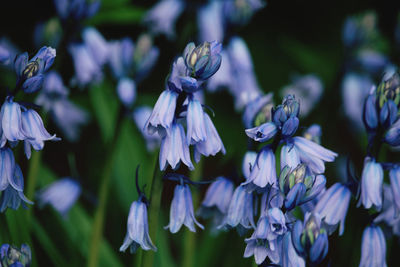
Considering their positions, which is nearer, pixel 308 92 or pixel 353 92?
pixel 353 92

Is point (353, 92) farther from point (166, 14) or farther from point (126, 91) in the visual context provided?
point (126, 91)

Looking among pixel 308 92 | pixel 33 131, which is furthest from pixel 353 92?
pixel 33 131

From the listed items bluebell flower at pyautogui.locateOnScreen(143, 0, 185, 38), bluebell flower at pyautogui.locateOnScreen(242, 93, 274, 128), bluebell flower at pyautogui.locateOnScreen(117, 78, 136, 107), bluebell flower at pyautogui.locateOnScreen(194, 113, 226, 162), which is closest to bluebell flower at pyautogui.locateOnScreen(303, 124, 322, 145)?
bluebell flower at pyautogui.locateOnScreen(242, 93, 274, 128)

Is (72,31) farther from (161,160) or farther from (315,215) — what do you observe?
(315,215)

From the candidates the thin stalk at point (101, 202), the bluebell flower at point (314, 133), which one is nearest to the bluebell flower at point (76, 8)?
the thin stalk at point (101, 202)

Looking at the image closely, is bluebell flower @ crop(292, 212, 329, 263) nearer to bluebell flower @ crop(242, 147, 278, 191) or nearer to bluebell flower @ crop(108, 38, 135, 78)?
bluebell flower @ crop(242, 147, 278, 191)

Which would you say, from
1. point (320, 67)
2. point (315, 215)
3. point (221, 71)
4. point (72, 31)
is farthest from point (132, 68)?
point (320, 67)
